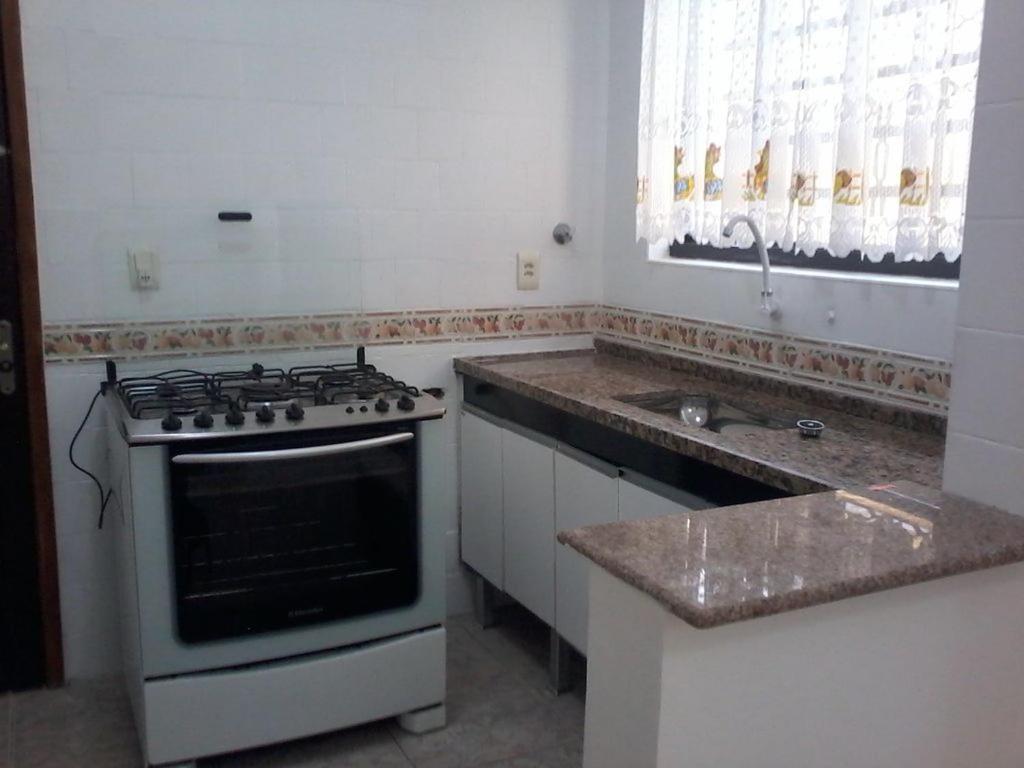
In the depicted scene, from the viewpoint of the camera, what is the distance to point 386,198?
9.52 ft

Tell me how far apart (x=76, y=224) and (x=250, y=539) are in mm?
984

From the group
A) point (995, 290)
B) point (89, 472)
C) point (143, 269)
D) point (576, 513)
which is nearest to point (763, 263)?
point (576, 513)

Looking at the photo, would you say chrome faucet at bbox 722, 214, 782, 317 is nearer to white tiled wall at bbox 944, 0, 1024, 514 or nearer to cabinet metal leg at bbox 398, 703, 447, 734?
white tiled wall at bbox 944, 0, 1024, 514

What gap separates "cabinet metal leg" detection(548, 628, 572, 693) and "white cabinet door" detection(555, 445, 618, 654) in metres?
0.07

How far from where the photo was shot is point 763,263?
95.6 inches

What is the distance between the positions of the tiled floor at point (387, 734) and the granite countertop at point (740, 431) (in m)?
0.83

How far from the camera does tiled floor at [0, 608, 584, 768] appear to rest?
2.40m

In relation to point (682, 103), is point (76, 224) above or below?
below

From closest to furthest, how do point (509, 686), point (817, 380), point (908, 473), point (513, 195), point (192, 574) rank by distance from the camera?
point (908, 473)
point (192, 574)
point (817, 380)
point (509, 686)
point (513, 195)

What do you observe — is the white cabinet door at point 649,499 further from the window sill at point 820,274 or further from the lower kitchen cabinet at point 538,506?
the window sill at point 820,274

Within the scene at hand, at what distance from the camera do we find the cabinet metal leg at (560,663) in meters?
2.68

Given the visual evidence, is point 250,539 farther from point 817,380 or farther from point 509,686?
point 817,380

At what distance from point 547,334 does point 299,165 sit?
0.95 meters

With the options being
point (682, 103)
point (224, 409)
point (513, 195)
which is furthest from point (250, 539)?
point (682, 103)
